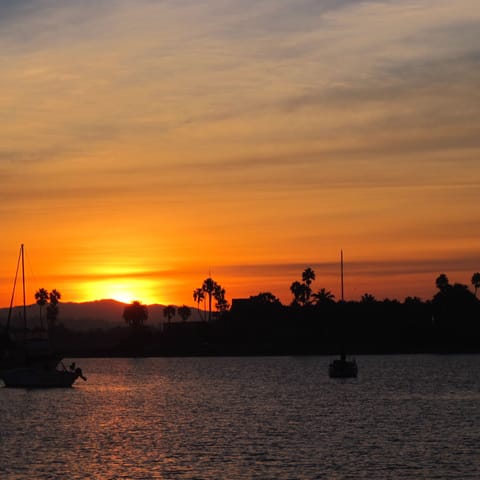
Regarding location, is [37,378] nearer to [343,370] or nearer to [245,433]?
[343,370]

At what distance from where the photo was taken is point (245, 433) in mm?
71750

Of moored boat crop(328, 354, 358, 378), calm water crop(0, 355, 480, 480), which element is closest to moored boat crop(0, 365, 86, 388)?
calm water crop(0, 355, 480, 480)

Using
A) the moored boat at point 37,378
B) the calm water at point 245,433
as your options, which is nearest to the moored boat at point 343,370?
the calm water at point 245,433

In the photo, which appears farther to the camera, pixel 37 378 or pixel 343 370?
pixel 343 370

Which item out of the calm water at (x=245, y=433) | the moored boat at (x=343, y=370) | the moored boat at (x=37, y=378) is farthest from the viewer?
the moored boat at (x=343, y=370)

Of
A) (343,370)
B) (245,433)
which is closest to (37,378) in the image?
(343,370)

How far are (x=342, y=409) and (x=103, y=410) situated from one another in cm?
2099

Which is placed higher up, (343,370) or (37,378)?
(343,370)

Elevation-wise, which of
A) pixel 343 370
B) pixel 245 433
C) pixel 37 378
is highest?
pixel 343 370

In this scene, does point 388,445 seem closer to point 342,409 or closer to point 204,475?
point 204,475

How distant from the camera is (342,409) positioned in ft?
304

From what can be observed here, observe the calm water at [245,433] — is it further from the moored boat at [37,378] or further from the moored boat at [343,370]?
the moored boat at [343,370]

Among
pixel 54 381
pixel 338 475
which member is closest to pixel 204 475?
pixel 338 475

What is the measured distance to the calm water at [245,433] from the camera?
54.8 meters
